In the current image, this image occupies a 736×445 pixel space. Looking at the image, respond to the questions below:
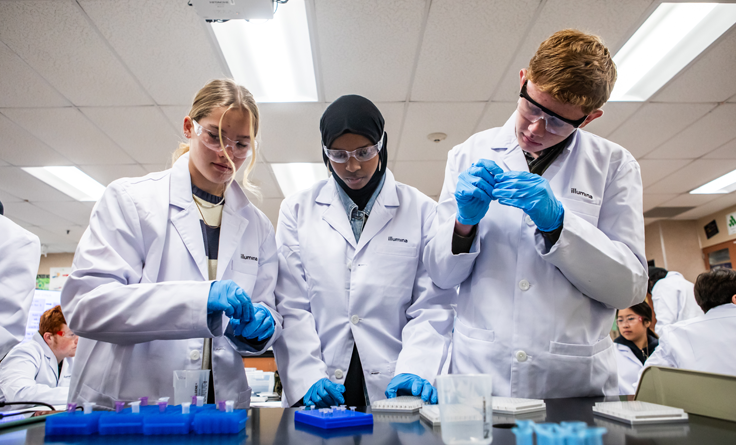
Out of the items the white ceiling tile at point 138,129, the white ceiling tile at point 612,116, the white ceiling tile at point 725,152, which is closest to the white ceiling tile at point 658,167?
the white ceiling tile at point 725,152

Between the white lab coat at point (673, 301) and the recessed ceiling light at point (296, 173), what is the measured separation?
3.50m

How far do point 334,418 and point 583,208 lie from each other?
0.86 m

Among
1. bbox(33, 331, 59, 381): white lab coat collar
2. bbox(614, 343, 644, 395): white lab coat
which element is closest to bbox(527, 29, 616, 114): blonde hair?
bbox(614, 343, 644, 395): white lab coat

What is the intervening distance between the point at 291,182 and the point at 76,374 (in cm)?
449

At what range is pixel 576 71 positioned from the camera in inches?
44.5

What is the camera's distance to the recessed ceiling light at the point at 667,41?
2746 millimetres

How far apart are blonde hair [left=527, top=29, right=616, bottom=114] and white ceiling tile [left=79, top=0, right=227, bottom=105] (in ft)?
7.03

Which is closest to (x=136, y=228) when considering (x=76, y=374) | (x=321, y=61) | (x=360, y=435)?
(x=76, y=374)

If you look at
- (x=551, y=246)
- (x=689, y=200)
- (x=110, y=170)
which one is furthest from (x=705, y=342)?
(x=110, y=170)

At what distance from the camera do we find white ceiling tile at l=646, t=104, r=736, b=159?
12.8ft

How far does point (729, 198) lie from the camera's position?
6.32 metres

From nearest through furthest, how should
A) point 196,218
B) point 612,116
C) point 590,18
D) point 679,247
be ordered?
point 196,218 → point 590,18 → point 612,116 → point 679,247

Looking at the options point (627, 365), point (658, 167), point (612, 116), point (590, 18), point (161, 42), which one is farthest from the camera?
point (658, 167)

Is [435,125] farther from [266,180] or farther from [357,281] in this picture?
[357,281]
